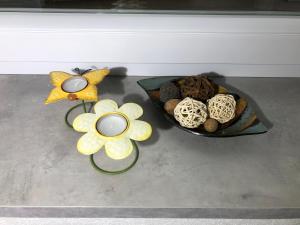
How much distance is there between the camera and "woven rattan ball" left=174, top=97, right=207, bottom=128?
561 mm

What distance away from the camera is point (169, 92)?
24.5 inches

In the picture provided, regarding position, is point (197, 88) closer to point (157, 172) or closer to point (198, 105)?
point (198, 105)

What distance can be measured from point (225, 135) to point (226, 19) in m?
0.25

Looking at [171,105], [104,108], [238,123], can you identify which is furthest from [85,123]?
[238,123]

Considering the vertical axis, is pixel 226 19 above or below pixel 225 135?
above

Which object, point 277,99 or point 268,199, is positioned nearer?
point 268,199

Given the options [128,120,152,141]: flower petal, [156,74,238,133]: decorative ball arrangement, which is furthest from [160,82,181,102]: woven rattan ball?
[128,120,152,141]: flower petal

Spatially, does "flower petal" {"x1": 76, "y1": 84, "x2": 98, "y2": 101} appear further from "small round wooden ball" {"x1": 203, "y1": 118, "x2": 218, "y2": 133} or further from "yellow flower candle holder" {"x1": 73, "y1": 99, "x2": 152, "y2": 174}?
"small round wooden ball" {"x1": 203, "y1": 118, "x2": 218, "y2": 133}

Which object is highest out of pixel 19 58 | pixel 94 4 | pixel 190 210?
pixel 94 4

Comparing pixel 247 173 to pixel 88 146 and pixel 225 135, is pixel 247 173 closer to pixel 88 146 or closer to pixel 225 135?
pixel 225 135

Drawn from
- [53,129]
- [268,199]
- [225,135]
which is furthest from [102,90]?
[268,199]

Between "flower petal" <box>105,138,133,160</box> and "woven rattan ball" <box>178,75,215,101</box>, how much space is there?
169 mm

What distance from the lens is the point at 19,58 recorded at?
2.34ft

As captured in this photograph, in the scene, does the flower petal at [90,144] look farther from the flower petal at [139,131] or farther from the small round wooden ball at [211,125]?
the small round wooden ball at [211,125]
